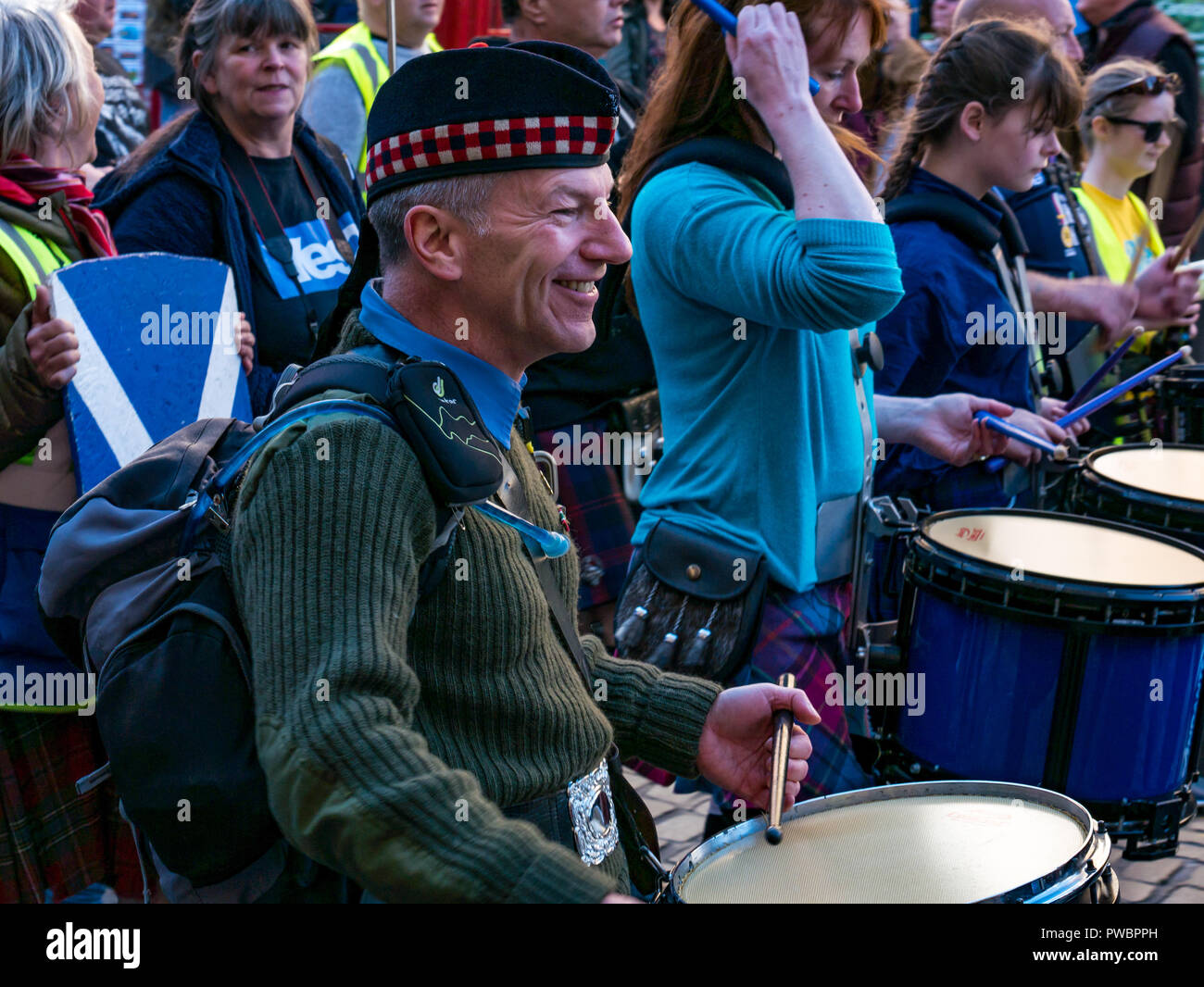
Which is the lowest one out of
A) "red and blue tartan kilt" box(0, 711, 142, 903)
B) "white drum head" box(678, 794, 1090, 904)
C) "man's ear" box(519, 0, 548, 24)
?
"red and blue tartan kilt" box(0, 711, 142, 903)

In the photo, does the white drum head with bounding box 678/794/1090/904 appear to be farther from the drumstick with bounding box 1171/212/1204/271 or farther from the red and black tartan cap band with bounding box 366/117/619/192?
the drumstick with bounding box 1171/212/1204/271

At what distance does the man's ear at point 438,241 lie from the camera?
149 centimetres

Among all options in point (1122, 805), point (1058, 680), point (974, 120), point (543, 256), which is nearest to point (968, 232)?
point (974, 120)

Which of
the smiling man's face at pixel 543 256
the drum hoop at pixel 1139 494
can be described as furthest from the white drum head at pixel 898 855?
the drum hoop at pixel 1139 494

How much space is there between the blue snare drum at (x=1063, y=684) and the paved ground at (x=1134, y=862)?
92cm

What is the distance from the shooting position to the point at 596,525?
3.62 meters

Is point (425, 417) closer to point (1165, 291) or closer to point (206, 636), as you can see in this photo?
point (206, 636)

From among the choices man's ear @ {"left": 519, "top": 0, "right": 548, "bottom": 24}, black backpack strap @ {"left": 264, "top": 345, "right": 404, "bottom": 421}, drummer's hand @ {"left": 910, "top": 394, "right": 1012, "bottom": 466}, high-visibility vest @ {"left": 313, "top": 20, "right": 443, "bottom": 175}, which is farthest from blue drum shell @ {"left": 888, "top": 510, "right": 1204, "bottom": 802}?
high-visibility vest @ {"left": 313, "top": 20, "right": 443, "bottom": 175}

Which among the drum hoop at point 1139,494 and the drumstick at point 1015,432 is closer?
the drumstick at point 1015,432

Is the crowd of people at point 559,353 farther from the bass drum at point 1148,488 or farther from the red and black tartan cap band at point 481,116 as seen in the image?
the bass drum at point 1148,488

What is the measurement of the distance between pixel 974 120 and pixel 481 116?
84.7 inches

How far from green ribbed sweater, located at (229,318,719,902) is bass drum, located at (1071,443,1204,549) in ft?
6.43

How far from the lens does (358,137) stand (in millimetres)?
4586

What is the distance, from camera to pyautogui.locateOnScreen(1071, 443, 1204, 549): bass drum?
2.99 meters
